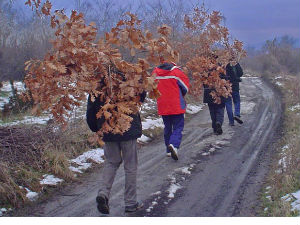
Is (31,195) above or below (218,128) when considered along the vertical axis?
below

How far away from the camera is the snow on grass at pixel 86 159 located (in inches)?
280

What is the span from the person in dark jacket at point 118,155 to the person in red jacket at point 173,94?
224 centimetres

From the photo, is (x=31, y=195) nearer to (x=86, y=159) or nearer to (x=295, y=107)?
(x=86, y=159)

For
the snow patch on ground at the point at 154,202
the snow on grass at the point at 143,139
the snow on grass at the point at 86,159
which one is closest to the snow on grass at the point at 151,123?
the snow on grass at the point at 143,139

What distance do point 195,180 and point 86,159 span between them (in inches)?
93.0

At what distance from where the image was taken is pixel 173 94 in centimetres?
722

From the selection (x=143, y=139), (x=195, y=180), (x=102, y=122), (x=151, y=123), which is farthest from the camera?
(x=151, y=123)

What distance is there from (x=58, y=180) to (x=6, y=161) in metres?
0.89

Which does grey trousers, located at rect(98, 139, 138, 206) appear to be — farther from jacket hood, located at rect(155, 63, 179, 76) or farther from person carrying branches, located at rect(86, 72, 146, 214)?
jacket hood, located at rect(155, 63, 179, 76)

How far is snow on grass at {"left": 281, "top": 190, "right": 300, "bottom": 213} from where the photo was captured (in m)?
4.76

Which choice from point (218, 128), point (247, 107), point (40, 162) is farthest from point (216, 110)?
point (247, 107)

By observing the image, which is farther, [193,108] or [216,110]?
[193,108]

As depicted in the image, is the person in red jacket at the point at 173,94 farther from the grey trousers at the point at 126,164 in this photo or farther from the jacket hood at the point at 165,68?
the grey trousers at the point at 126,164

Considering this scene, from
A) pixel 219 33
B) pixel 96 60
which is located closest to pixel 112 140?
pixel 96 60
